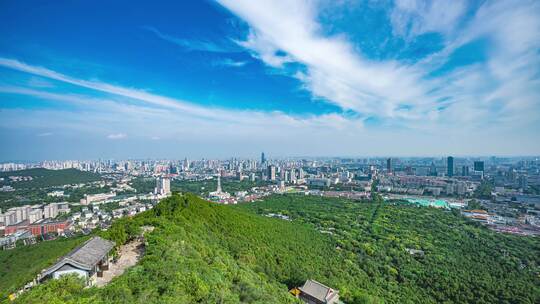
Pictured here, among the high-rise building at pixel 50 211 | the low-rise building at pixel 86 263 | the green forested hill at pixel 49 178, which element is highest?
the low-rise building at pixel 86 263

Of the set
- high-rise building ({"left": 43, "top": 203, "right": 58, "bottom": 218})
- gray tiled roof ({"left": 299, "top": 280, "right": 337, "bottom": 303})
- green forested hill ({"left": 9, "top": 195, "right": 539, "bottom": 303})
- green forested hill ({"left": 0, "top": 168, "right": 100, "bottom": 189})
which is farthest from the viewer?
green forested hill ({"left": 0, "top": 168, "right": 100, "bottom": 189})

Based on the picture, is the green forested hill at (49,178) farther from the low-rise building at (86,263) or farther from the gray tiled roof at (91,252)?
the low-rise building at (86,263)

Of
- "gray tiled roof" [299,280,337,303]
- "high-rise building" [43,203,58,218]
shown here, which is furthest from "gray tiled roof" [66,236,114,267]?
"high-rise building" [43,203,58,218]

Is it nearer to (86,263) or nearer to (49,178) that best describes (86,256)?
(86,263)

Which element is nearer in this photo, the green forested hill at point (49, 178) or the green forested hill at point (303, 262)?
the green forested hill at point (303, 262)

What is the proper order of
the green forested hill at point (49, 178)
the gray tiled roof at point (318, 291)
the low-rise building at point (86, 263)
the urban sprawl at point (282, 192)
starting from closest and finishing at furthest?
the low-rise building at point (86, 263), the gray tiled roof at point (318, 291), the urban sprawl at point (282, 192), the green forested hill at point (49, 178)

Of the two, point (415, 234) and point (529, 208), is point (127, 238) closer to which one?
point (415, 234)

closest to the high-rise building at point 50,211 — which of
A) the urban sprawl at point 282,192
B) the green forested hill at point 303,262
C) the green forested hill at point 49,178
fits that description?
the urban sprawl at point 282,192

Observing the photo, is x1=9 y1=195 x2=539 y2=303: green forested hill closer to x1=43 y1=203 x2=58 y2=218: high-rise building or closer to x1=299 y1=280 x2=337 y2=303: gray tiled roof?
x1=299 y1=280 x2=337 y2=303: gray tiled roof

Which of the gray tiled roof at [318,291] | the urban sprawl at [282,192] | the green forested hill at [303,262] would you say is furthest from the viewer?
the urban sprawl at [282,192]
